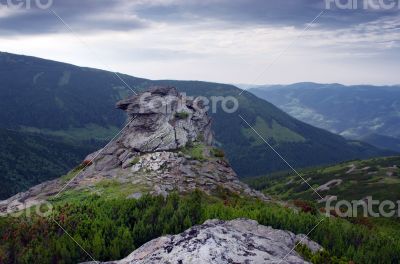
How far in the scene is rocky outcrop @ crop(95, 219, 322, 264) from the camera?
25594 mm

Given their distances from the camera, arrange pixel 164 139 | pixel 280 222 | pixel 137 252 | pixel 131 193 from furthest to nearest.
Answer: pixel 164 139 → pixel 131 193 → pixel 280 222 → pixel 137 252

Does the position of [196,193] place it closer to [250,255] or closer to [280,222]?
[280,222]

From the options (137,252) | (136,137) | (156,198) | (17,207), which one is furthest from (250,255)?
(136,137)

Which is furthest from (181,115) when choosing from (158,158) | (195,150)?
(158,158)

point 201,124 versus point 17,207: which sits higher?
point 201,124

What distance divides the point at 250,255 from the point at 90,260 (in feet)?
47.3

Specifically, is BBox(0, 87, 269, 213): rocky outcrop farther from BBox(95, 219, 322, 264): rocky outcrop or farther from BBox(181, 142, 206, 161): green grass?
BBox(95, 219, 322, 264): rocky outcrop

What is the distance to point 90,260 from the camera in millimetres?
33906

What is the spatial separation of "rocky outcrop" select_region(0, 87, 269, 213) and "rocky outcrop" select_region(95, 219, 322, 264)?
2345cm

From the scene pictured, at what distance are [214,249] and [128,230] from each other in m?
14.6

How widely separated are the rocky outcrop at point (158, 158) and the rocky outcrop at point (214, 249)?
23.4m

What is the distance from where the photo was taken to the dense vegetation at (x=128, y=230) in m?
35.4

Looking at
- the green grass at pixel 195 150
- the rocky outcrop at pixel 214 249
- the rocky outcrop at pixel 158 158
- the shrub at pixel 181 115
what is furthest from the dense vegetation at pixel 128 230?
the shrub at pixel 181 115

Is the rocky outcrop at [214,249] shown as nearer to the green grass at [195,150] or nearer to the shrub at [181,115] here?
the green grass at [195,150]
